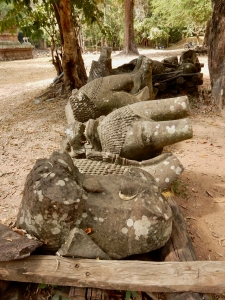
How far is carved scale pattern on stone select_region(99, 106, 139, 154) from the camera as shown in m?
2.41

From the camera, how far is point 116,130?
7.98 ft

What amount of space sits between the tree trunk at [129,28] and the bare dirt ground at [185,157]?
7.94m

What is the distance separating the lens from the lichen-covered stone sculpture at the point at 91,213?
1.51 m

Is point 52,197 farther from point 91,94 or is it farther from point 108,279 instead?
point 91,94

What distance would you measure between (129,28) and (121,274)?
49.2 ft

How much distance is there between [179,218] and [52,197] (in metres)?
1.01

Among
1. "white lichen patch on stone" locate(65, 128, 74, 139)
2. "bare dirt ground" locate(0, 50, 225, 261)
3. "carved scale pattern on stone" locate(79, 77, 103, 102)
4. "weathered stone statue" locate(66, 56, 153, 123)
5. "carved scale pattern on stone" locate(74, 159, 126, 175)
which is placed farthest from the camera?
"carved scale pattern on stone" locate(79, 77, 103, 102)

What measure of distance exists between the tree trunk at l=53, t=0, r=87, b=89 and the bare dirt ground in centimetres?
66

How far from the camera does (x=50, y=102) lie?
268 inches

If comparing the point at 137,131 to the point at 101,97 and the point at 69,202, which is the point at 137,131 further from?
the point at 69,202

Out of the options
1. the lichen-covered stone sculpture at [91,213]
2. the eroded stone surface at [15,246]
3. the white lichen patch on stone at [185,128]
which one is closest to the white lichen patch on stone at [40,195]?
the lichen-covered stone sculpture at [91,213]

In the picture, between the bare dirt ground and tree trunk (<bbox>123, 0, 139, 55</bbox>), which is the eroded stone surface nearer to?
the bare dirt ground

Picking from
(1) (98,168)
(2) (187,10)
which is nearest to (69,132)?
(1) (98,168)

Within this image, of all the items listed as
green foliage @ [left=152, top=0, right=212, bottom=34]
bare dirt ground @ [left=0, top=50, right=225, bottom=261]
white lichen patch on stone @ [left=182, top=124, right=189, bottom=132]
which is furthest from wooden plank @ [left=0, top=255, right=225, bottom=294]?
green foliage @ [left=152, top=0, right=212, bottom=34]
